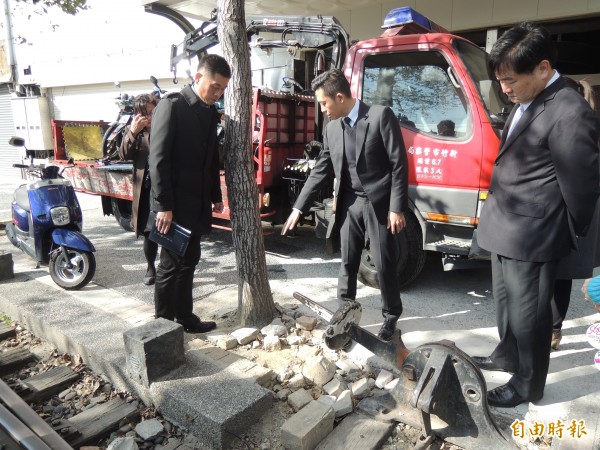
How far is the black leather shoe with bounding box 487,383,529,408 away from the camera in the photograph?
7.65 ft

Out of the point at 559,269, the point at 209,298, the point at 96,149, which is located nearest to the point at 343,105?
the point at 559,269

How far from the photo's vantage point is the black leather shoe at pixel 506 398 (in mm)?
2332

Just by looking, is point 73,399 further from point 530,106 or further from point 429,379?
point 530,106

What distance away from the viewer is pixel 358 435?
2117 millimetres

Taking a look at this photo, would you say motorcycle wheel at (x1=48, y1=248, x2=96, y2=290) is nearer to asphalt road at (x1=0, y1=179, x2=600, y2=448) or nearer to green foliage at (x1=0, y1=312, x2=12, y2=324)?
asphalt road at (x1=0, y1=179, x2=600, y2=448)

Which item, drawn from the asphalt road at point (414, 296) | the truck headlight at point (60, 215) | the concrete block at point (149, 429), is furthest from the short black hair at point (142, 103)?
the concrete block at point (149, 429)

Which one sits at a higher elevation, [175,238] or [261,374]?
[175,238]

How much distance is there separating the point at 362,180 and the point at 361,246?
54 cm

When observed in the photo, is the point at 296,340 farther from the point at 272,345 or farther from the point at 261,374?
the point at 261,374

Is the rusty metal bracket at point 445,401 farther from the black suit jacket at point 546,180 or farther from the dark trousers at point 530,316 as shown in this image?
the black suit jacket at point 546,180

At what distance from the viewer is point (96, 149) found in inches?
312

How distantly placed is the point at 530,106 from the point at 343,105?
1127 millimetres

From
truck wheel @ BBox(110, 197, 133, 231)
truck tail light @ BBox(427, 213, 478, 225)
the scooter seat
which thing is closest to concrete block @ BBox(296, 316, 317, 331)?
truck tail light @ BBox(427, 213, 478, 225)

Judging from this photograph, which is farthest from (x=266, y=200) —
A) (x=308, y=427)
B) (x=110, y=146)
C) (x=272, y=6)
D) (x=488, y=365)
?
(x=272, y=6)
